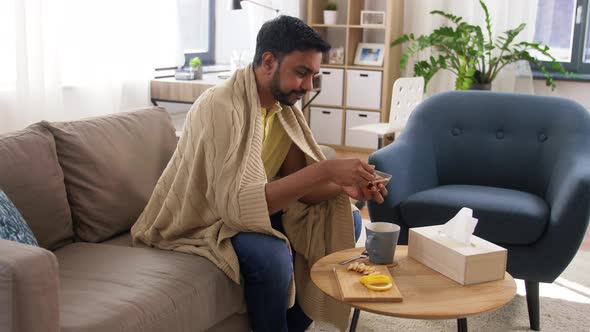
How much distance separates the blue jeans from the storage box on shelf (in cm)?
380

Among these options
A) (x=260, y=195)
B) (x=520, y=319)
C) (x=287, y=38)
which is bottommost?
(x=520, y=319)

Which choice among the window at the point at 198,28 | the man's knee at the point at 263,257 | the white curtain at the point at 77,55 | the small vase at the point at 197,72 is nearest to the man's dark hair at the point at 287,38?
the man's knee at the point at 263,257

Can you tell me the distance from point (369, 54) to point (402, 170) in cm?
318

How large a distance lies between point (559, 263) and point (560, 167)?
44 cm

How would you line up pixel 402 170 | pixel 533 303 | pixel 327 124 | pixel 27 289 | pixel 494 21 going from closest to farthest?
pixel 27 289
pixel 533 303
pixel 402 170
pixel 494 21
pixel 327 124

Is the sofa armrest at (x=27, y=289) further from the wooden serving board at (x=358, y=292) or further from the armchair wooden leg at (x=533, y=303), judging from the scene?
the armchair wooden leg at (x=533, y=303)

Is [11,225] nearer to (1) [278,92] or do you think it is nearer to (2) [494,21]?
(1) [278,92]

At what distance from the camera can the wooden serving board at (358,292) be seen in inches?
63.3

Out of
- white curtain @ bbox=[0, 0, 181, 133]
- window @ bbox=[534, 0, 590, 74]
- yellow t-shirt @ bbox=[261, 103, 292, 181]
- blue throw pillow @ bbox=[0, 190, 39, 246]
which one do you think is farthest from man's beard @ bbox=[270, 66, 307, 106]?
window @ bbox=[534, 0, 590, 74]

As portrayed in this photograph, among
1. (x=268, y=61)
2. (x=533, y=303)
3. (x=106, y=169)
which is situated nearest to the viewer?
(x=268, y=61)

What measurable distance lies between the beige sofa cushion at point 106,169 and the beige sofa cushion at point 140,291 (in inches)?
4.2

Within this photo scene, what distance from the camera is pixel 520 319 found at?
2588 millimetres

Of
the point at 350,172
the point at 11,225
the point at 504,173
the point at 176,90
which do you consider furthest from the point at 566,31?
the point at 11,225

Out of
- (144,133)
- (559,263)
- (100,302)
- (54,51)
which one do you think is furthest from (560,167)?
(54,51)
